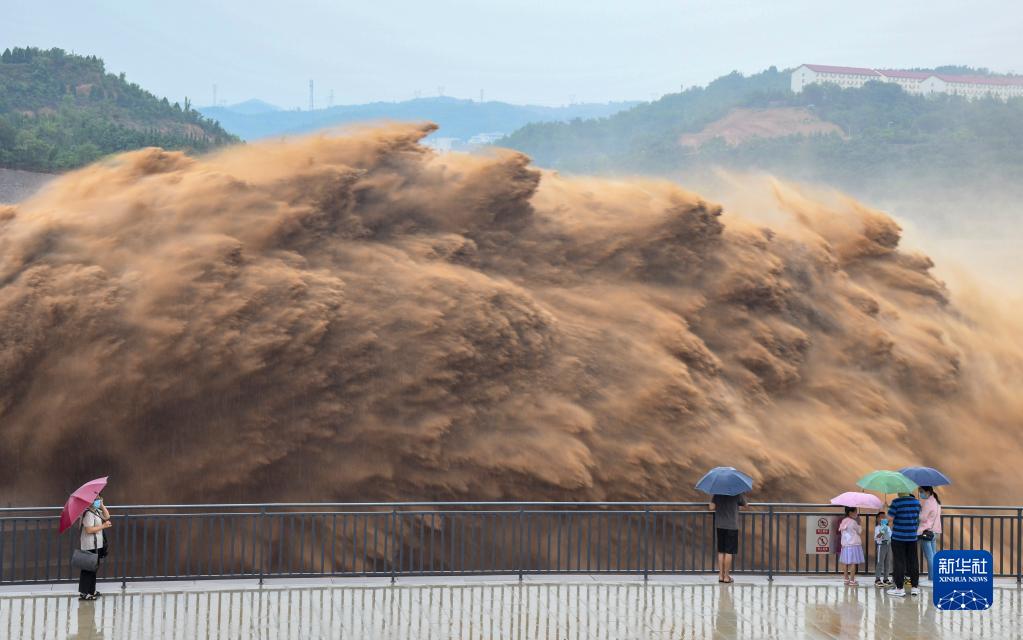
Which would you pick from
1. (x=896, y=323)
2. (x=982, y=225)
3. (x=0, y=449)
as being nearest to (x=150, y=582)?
(x=0, y=449)

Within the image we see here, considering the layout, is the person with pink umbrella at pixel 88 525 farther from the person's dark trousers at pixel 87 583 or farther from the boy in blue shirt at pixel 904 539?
the boy in blue shirt at pixel 904 539

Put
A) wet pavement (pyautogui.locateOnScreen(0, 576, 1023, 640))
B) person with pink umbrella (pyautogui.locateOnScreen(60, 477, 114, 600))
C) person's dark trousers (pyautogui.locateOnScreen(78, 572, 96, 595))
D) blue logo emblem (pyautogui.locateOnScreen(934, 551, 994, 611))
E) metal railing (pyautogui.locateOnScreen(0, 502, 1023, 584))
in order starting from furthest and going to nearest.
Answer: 1. metal railing (pyautogui.locateOnScreen(0, 502, 1023, 584))
2. person's dark trousers (pyautogui.locateOnScreen(78, 572, 96, 595))
3. person with pink umbrella (pyautogui.locateOnScreen(60, 477, 114, 600))
4. blue logo emblem (pyautogui.locateOnScreen(934, 551, 994, 611))
5. wet pavement (pyautogui.locateOnScreen(0, 576, 1023, 640))

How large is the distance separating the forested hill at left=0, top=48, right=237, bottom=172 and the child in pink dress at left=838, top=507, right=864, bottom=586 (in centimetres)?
8177

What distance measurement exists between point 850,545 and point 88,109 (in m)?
108

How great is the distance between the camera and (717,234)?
27.9 metres

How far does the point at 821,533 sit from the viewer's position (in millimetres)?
19375

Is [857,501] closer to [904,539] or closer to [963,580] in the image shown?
[904,539]

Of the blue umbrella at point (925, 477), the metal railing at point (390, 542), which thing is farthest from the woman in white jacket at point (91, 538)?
the blue umbrella at point (925, 477)

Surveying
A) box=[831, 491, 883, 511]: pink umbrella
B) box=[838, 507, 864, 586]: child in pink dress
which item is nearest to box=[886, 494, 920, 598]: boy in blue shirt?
box=[831, 491, 883, 511]: pink umbrella

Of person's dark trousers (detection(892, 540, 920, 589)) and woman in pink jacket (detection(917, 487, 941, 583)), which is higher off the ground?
woman in pink jacket (detection(917, 487, 941, 583))

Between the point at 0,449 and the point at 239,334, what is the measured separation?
4.28m

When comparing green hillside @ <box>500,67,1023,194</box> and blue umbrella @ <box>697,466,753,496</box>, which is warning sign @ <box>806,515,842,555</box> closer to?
blue umbrella @ <box>697,466,753,496</box>

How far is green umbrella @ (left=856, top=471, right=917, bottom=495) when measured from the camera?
17.8 metres

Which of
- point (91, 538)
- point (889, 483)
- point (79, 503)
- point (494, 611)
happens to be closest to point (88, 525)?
point (91, 538)
